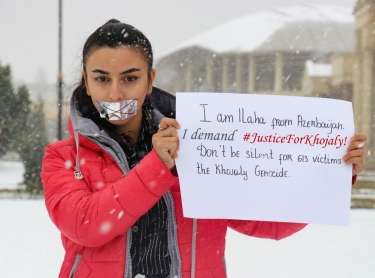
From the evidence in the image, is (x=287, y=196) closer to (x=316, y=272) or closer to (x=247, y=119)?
(x=247, y=119)

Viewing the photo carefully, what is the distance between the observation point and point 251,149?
1620 mm

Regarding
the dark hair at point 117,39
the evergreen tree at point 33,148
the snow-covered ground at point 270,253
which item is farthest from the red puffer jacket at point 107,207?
the evergreen tree at point 33,148

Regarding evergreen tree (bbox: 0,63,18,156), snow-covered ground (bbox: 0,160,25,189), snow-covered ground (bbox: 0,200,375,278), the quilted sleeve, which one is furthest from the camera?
evergreen tree (bbox: 0,63,18,156)

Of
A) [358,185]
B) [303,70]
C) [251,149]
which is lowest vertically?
[358,185]

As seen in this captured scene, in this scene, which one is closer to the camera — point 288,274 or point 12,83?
point 288,274

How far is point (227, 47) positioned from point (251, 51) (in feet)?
4.69

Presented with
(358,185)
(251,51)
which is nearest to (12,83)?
(358,185)

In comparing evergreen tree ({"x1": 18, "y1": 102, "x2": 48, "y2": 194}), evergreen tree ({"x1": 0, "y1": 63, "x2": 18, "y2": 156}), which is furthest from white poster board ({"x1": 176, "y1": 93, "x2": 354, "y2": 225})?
evergreen tree ({"x1": 0, "y1": 63, "x2": 18, "y2": 156})

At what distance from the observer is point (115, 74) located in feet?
4.97

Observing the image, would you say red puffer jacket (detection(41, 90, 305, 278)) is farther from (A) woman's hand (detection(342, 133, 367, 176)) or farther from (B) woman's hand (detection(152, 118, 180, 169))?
(A) woman's hand (detection(342, 133, 367, 176))

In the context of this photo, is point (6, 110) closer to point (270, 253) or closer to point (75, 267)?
point (270, 253)

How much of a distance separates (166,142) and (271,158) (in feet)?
1.29

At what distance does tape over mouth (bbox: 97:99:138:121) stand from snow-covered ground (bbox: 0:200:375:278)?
369cm

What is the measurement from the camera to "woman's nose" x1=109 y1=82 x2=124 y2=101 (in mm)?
1509
